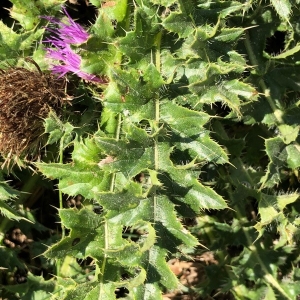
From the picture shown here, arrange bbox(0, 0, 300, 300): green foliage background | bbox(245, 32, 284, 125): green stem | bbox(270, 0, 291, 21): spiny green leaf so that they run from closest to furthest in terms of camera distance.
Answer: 1. bbox(0, 0, 300, 300): green foliage background
2. bbox(270, 0, 291, 21): spiny green leaf
3. bbox(245, 32, 284, 125): green stem

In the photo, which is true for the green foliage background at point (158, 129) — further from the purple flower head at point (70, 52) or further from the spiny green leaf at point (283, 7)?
the purple flower head at point (70, 52)

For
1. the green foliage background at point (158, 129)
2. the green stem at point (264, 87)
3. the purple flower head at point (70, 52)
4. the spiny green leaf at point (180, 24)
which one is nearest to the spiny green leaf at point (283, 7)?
the green foliage background at point (158, 129)

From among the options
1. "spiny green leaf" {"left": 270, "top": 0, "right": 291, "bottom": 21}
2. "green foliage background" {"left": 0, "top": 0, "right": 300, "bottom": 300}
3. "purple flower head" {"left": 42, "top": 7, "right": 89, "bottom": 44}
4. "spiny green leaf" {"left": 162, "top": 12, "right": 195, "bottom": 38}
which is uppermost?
"spiny green leaf" {"left": 270, "top": 0, "right": 291, "bottom": 21}

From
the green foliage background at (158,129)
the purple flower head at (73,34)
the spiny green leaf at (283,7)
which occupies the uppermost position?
the spiny green leaf at (283,7)

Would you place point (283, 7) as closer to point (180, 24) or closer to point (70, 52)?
point (180, 24)

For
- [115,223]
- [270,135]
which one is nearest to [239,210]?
[270,135]

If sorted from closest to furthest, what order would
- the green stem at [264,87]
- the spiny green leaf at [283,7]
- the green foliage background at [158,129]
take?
the green foliage background at [158,129], the spiny green leaf at [283,7], the green stem at [264,87]

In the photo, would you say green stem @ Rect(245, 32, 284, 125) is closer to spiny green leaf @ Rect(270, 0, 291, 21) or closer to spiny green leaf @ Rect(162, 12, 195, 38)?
spiny green leaf @ Rect(270, 0, 291, 21)

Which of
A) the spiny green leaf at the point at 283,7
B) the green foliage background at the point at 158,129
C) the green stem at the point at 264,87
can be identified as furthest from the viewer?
the green stem at the point at 264,87

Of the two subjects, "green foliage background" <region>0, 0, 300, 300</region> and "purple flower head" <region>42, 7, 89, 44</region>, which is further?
"purple flower head" <region>42, 7, 89, 44</region>

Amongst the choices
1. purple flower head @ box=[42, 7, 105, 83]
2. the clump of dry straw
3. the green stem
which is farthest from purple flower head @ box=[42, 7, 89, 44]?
the green stem

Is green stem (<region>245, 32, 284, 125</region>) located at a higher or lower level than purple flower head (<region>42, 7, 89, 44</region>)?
lower
